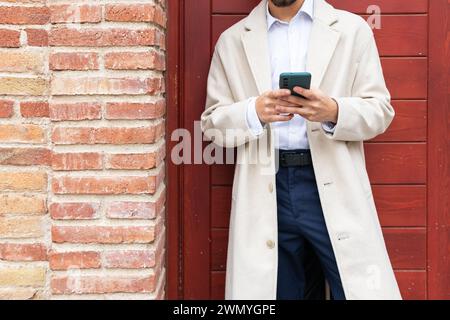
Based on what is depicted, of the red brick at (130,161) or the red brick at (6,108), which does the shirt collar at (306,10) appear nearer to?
the red brick at (130,161)

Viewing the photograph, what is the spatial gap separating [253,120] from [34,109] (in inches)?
34.8

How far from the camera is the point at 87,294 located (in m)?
2.54

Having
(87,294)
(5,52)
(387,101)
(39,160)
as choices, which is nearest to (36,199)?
(39,160)

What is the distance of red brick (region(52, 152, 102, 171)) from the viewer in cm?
251

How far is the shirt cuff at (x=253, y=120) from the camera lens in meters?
2.54

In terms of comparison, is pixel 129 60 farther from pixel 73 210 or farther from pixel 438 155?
pixel 438 155

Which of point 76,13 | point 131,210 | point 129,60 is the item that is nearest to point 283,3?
point 129,60

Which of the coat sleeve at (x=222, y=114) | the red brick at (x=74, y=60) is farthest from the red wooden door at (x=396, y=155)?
the red brick at (x=74, y=60)

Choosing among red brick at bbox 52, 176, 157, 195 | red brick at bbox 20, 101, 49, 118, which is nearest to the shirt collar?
red brick at bbox 52, 176, 157, 195

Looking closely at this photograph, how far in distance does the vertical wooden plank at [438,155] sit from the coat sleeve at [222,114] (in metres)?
0.96

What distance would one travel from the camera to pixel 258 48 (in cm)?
268

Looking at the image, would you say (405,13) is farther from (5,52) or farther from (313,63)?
(5,52)

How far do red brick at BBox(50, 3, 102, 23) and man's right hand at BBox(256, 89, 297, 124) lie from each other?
2.31 ft

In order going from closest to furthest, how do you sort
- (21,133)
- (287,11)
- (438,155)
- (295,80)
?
(295,80), (21,133), (287,11), (438,155)
